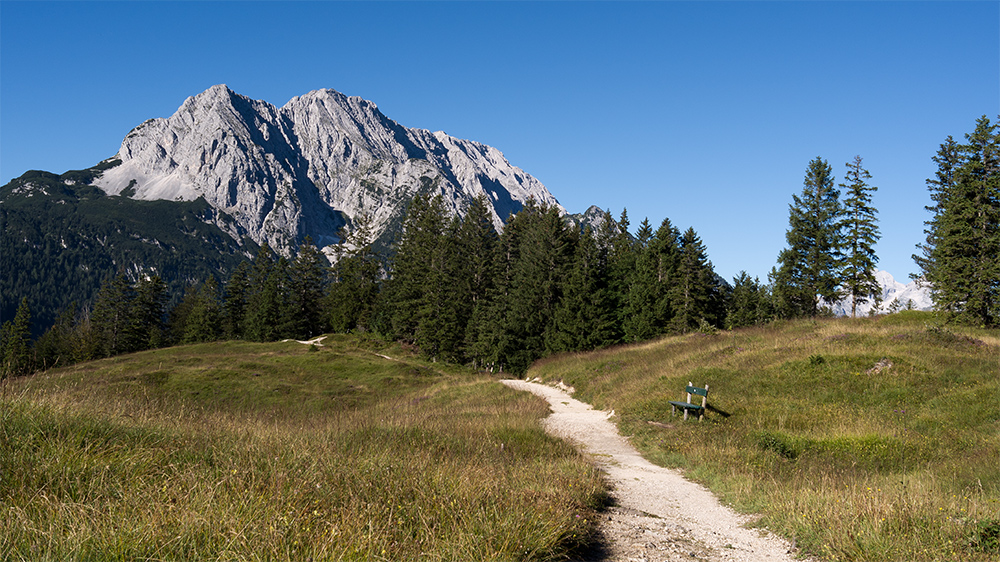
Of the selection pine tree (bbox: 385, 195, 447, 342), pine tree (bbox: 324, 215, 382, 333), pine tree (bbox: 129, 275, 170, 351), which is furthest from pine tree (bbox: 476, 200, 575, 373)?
pine tree (bbox: 129, 275, 170, 351)

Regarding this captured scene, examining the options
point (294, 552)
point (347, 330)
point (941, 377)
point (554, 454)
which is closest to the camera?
point (294, 552)

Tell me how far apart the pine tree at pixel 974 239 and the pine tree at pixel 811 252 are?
12.0m

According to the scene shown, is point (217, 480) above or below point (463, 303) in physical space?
below

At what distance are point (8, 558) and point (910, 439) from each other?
56.4 ft

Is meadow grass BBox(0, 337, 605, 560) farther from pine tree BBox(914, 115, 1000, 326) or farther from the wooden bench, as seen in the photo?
pine tree BBox(914, 115, 1000, 326)

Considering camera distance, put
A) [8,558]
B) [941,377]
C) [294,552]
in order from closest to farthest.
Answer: [8,558] → [294,552] → [941,377]

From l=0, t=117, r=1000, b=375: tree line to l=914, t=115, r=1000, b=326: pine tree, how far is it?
10 centimetres

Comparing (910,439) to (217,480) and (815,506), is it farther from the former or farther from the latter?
(217,480)

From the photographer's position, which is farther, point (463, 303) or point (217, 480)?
point (463, 303)

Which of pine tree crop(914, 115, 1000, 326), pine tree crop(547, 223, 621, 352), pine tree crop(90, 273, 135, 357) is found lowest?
pine tree crop(90, 273, 135, 357)

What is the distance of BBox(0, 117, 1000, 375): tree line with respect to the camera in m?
35.0

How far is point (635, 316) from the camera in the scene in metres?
48.3

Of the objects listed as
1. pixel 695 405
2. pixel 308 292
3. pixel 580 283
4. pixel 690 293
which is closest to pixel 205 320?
pixel 308 292

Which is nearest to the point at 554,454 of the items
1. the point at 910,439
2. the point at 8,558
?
the point at 8,558
